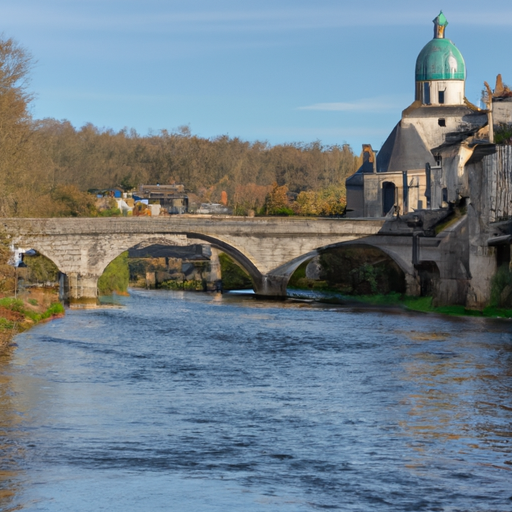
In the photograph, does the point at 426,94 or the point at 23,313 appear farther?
the point at 426,94

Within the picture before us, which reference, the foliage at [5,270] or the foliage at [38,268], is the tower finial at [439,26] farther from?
the foliage at [5,270]

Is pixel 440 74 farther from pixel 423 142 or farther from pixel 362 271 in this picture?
pixel 362 271

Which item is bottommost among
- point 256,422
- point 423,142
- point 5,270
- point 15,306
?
point 256,422

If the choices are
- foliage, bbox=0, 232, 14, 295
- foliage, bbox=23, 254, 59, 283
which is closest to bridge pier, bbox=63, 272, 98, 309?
foliage, bbox=23, 254, 59, 283

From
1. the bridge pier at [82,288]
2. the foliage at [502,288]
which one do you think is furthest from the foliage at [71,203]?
the foliage at [502,288]

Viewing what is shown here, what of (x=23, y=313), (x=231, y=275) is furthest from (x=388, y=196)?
(x=23, y=313)

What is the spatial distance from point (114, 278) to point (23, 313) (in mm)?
19890

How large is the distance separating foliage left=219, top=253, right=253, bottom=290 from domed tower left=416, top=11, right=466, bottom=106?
17470 millimetres

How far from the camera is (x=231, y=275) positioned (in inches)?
2500

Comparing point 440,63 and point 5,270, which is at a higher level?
point 440,63

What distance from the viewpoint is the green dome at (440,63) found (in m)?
68.0

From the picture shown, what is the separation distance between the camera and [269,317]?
128ft

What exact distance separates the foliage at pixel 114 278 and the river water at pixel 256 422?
20277 mm

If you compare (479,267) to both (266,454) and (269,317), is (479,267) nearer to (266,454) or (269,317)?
(269,317)
